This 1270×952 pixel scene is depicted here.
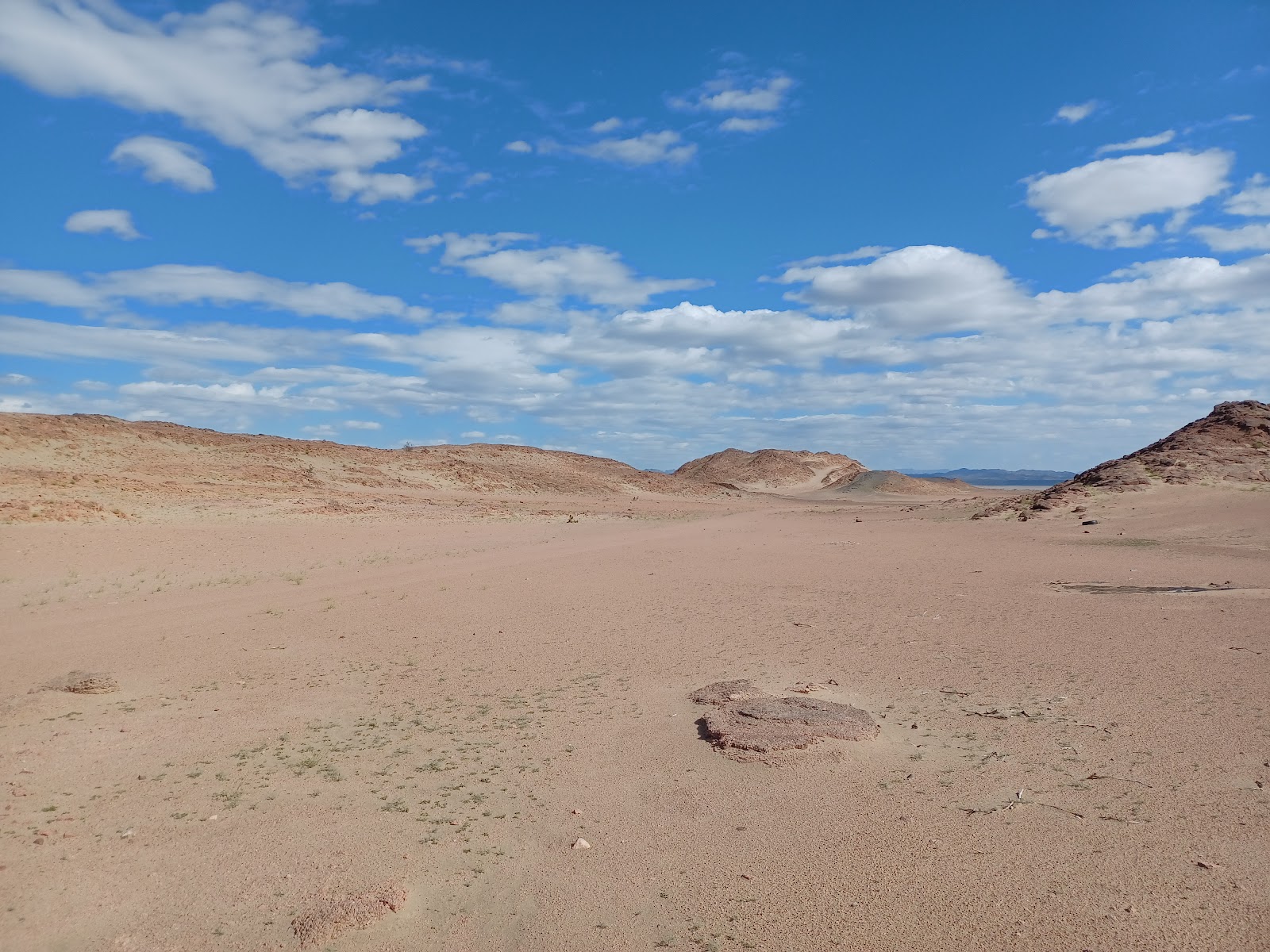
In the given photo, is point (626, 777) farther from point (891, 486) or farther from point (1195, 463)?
point (891, 486)

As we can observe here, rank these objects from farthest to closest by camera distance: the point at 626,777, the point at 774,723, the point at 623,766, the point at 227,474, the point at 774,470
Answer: the point at 774,470
the point at 227,474
the point at 774,723
the point at 623,766
the point at 626,777

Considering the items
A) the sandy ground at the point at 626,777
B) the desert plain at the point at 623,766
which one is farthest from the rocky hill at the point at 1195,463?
the sandy ground at the point at 626,777

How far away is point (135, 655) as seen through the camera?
10.6 meters

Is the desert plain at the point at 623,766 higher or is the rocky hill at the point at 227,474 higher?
the rocky hill at the point at 227,474

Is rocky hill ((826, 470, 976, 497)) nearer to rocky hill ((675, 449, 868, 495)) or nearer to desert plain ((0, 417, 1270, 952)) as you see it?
rocky hill ((675, 449, 868, 495))

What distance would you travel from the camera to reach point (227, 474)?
41.3m

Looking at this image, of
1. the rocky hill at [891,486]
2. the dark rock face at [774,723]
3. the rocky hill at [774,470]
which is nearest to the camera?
the dark rock face at [774,723]

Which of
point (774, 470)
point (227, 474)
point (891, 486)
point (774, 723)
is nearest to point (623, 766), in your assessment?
point (774, 723)

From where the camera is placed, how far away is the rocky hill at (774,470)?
91.2 m

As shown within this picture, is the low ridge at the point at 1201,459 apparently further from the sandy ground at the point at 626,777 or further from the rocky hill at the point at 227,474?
the rocky hill at the point at 227,474

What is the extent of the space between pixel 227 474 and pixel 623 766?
4037cm

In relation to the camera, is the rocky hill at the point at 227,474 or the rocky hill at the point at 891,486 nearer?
the rocky hill at the point at 227,474

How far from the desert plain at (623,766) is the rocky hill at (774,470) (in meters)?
70.4

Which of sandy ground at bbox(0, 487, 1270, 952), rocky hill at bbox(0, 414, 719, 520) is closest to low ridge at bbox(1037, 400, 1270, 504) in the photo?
sandy ground at bbox(0, 487, 1270, 952)
